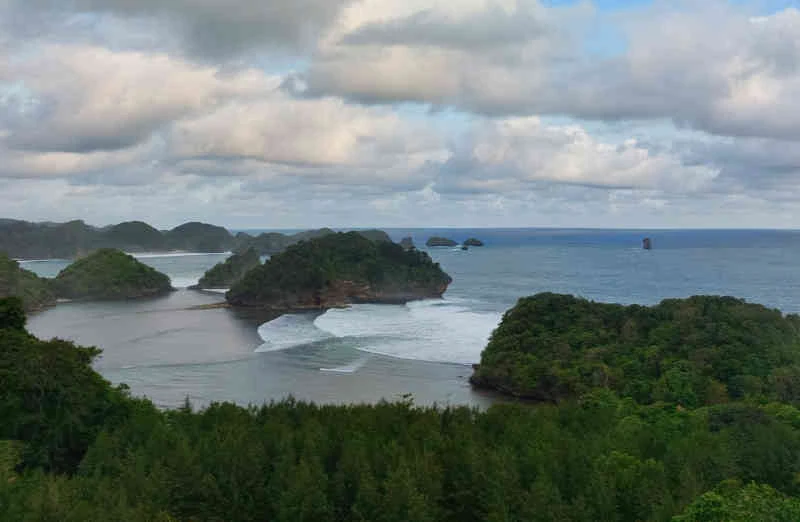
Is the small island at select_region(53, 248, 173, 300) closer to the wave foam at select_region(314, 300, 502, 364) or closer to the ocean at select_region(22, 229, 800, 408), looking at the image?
the ocean at select_region(22, 229, 800, 408)

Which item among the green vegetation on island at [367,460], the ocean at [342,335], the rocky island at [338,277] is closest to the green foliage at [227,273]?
the ocean at [342,335]

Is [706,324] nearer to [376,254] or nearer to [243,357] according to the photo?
[243,357]

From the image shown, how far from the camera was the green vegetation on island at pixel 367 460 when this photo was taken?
18.4 meters

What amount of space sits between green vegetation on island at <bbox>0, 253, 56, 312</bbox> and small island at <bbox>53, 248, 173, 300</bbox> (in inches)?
321

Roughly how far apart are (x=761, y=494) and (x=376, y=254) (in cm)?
8826

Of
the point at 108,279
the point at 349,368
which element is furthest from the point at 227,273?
the point at 349,368

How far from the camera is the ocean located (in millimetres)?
47719

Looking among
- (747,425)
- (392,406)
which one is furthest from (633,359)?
(392,406)

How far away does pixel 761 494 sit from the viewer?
1638cm

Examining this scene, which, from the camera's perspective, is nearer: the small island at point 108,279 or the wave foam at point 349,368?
the wave foam at point 349,368

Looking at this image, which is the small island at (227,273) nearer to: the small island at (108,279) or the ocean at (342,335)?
the ocean at (342,335)

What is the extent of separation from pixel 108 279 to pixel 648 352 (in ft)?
283

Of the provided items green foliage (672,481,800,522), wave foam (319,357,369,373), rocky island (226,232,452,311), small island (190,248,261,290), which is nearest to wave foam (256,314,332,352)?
rocky island (226,232,452,311)

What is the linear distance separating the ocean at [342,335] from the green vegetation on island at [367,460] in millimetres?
12874
